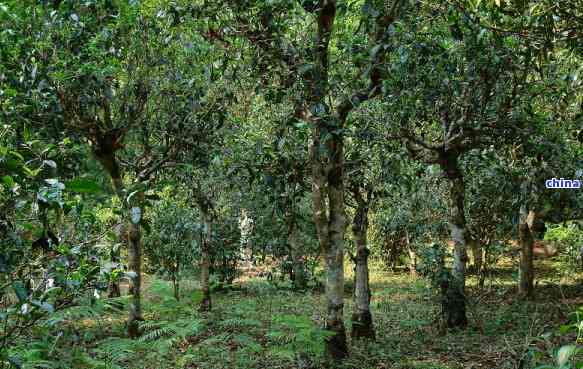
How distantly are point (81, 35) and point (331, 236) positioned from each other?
4.19 meters

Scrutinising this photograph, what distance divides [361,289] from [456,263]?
76.1 inches

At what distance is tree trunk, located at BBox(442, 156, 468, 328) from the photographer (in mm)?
10008

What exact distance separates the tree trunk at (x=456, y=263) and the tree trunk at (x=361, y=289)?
1580 millimetres

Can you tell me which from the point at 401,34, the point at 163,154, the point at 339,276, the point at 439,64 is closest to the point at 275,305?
the point at 163,154

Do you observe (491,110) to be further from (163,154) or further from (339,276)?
(163,154)

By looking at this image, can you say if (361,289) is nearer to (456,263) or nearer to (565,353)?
(456,263)

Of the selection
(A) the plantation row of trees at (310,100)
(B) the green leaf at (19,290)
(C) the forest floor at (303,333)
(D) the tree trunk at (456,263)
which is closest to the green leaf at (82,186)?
(B) the green leaf at (19,290)

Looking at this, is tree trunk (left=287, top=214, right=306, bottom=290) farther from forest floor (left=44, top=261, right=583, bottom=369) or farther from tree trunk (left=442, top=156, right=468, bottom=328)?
tree trunk (left=442, top=156, right=468, bottom=328)

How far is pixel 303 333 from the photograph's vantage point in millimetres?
6727

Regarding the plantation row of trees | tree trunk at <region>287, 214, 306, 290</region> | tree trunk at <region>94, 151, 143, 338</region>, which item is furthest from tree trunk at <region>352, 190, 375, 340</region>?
tree trunk at <region>287, 214, 306, 290</region>

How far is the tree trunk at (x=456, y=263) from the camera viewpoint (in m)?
10.0

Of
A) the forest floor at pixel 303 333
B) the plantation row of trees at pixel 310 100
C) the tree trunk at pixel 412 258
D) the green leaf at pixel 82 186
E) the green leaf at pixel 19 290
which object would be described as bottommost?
the forest floor at pixel 303 333

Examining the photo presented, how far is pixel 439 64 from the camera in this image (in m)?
7.50

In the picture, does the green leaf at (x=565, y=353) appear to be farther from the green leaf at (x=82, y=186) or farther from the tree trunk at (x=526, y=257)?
the tree trunk at (x=526, y=257)
